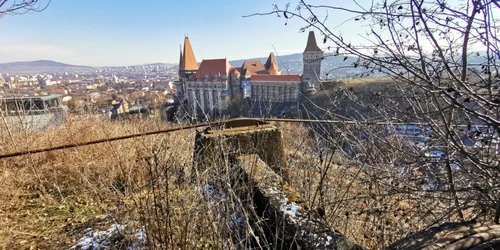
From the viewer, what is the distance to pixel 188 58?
51500 mm

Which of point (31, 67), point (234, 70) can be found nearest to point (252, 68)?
point (234, 70)

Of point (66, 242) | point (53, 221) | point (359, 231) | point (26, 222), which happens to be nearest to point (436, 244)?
point (359, 231)

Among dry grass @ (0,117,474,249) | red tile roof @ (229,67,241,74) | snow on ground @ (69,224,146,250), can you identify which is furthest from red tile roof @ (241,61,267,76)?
snow on ground @ (69,224,146,250)

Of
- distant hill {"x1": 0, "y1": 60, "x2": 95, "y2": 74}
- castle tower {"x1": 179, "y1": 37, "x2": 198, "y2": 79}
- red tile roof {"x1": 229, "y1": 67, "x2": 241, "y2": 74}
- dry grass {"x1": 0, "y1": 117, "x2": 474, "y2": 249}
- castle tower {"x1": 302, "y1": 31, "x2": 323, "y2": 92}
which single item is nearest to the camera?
dry grass {"x1": 0, "y1": 117, "x2": 474, "y2": 249}

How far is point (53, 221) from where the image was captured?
253 cm

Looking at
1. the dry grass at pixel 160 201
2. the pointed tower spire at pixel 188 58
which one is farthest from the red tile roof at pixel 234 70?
the dry grass at pixel 160 201

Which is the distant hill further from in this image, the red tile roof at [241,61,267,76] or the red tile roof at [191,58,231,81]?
the red tile roof at [241,61,267,76]

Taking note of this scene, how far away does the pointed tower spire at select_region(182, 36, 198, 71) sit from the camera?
50.3m

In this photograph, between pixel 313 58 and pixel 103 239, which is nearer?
pixel 103 239

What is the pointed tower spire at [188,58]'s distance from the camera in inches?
1980

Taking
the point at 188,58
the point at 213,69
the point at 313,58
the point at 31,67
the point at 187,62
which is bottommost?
the point at 313,58

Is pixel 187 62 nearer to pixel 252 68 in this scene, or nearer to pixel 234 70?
pixel 234 70

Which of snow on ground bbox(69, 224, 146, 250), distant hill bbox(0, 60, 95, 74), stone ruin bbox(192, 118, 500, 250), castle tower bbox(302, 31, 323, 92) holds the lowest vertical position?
snow on ground bbox(69, 224, 146, 250)

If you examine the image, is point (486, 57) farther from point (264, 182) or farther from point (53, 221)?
point (53, 221)
